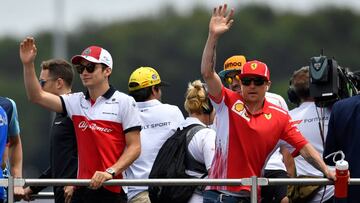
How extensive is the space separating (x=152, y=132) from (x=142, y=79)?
54cm

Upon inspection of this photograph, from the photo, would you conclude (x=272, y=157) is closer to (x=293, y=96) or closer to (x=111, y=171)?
(x=293, y=96)

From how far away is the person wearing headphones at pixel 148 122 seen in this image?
1424 centimetres

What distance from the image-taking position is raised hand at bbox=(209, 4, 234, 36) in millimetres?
12438

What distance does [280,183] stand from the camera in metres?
11.9

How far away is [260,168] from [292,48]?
271ft

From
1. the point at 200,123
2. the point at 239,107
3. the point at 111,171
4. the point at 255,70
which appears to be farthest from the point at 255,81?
the point at 111,171

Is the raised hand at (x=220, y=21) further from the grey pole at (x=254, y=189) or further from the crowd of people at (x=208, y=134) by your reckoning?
the grey pole at (x=254, y=189)

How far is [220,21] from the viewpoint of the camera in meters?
12.6

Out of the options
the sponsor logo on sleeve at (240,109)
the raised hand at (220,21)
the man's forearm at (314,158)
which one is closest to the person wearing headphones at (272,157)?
the man's forearm at (314,158)

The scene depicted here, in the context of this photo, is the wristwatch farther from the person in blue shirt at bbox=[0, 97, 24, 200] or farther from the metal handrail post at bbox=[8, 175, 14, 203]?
the person in blue shirt at bbox=[0, 97, 24, 200]

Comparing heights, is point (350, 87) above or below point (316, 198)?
above

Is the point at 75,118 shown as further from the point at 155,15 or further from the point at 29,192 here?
the point at 155,15

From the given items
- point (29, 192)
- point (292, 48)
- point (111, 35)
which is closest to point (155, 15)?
point (111, 35)

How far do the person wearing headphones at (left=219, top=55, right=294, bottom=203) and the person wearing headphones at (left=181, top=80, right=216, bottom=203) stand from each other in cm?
28
